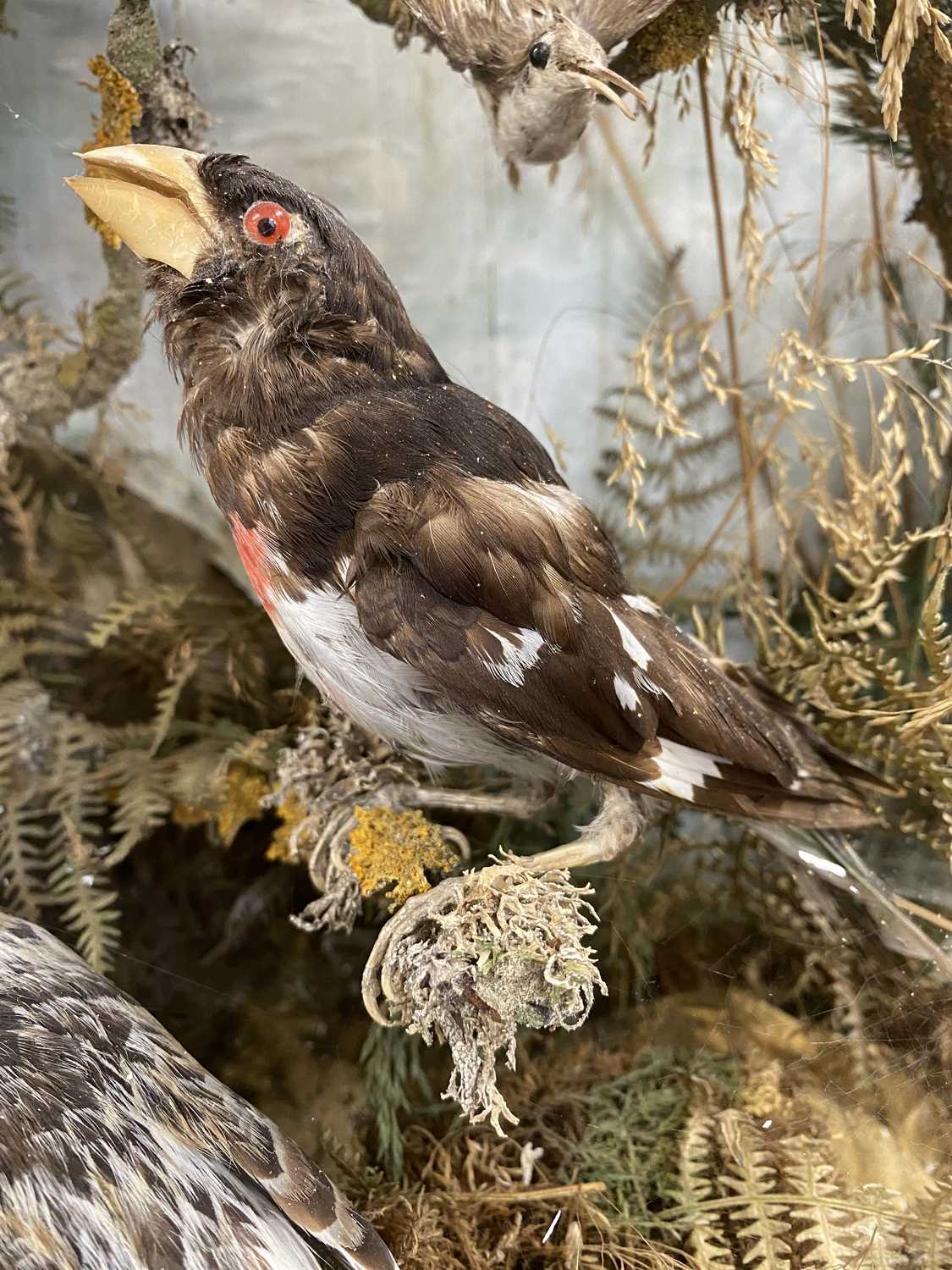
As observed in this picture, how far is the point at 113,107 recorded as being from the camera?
2.86 feet

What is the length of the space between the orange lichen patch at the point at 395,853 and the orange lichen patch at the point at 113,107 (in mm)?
593

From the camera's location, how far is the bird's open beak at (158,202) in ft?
2.24

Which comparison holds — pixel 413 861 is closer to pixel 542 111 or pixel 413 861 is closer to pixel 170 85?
pixel 542 111

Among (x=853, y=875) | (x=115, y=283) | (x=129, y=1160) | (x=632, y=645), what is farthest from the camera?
(x=115, y=283)

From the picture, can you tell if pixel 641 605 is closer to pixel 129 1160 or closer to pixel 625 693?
pixel 625 693

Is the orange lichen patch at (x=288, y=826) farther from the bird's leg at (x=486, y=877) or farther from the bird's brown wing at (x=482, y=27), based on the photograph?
the bird's brown wing at (x=482, y=27)

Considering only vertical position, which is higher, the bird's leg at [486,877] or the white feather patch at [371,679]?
the white feather patch at [371,679]

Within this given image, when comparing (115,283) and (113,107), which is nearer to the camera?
(113,107)

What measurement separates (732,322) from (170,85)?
60 centimetres

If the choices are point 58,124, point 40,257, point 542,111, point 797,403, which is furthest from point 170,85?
point 797,403

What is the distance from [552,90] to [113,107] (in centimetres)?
42

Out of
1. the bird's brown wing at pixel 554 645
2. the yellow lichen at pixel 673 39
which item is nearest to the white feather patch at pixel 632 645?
the bird's brown wing at pixel 554 645

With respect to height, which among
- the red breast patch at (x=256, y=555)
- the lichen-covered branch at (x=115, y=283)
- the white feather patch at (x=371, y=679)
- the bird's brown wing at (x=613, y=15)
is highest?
the bird's brown wing at (x=613, y=15)

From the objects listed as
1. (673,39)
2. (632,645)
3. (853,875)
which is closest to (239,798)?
(632,645)
